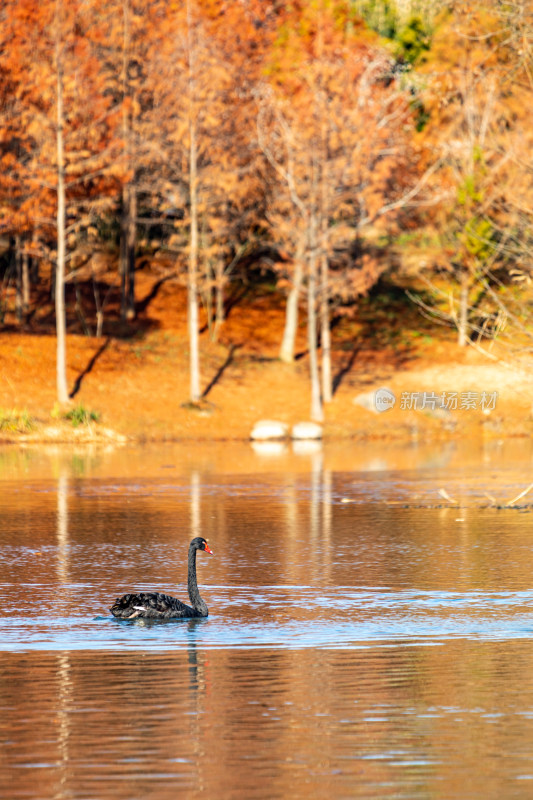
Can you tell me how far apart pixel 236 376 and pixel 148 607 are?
39502mm

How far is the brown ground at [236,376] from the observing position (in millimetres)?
48688

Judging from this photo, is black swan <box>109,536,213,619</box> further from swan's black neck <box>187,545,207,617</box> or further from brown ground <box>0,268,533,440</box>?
brown ground <box>0,268,533,440</box>

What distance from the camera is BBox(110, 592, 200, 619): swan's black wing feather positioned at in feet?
51.0

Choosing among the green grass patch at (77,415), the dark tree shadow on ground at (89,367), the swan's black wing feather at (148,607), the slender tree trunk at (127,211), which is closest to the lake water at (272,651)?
the swan's black wing feather at (148,607)

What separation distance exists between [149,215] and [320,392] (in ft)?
59.6

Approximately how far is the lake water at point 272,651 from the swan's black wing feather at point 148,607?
16cm

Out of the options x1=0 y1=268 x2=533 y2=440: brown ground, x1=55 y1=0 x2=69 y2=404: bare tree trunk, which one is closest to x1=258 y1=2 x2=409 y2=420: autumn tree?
x1=0 y1=268 x2=533 y2=440: brown ground

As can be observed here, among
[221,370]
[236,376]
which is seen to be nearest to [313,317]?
[236,376]

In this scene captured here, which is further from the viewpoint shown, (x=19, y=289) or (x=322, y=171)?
(x=19, y=289)

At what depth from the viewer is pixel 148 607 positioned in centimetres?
1555

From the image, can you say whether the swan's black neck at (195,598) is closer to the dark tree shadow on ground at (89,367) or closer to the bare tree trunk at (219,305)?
the dark tree shadow on ground at (89,367)

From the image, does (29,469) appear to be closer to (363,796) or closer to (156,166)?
(156,166)

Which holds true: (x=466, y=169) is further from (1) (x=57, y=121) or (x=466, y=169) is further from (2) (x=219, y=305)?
(1) (x=57, y=121)

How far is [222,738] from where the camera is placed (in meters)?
10.8
